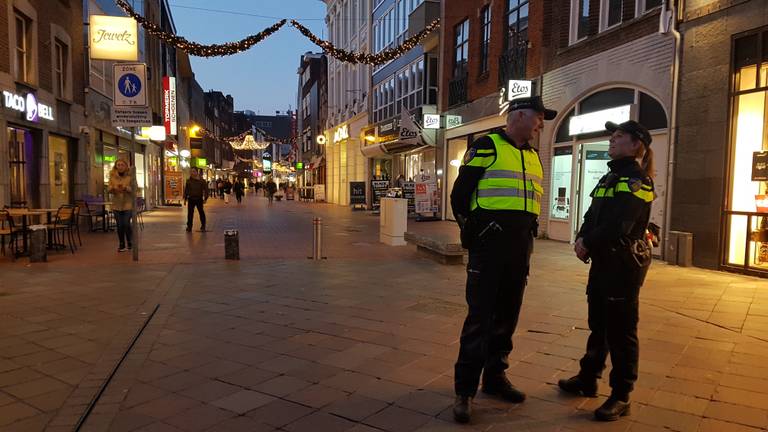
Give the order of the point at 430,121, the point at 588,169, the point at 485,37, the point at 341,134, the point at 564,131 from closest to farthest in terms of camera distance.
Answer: the point at 588,169 → the point at 564,131 → the point at 485,37 → the point at 430,121 → the point at 341,134

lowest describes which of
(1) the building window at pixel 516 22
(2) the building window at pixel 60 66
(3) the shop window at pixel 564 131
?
(3) the shop window at pixel 564 131

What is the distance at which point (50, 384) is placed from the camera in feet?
13.1

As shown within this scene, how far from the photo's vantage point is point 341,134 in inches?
1420

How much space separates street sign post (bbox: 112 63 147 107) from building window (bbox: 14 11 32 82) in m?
5.05

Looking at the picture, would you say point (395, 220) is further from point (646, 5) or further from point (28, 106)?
point (28, 106)

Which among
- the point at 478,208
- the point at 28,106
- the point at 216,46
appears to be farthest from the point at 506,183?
the point at 28,106

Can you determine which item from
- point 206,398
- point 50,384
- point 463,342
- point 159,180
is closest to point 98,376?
point 50,384

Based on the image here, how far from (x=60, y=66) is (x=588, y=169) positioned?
14741 millimetres

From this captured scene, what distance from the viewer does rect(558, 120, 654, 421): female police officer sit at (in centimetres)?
342

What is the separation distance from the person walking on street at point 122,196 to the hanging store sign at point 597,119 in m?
9.84

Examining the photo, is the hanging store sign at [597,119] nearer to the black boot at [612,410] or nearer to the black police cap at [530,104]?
the black police cap at [530,104]

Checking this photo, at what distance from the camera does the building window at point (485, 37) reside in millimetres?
17188

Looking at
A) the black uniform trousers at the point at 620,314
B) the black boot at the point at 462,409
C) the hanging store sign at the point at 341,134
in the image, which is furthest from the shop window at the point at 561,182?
the hanging store sign at the point at 341,134

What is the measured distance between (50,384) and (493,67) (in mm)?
14988
